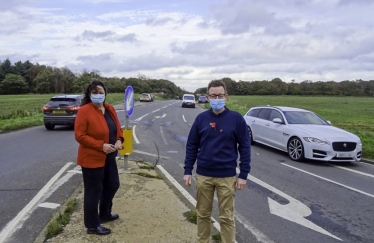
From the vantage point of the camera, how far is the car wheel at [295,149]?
9766 mm

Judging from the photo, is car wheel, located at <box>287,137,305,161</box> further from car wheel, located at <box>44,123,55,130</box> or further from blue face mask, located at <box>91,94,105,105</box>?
car wheel, located at <box>44,123,55,130</box>

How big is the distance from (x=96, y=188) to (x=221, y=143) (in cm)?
166

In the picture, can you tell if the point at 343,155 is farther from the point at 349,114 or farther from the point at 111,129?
the point at 349,114

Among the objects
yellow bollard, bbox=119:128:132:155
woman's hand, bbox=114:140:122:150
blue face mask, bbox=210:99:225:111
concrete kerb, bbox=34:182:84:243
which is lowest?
concrete kerb, bbox=34:182:84:243

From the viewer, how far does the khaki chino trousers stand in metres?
3.50

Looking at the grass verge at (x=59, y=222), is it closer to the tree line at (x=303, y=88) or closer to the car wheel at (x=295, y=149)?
the car wheel at (x=295, y=149)

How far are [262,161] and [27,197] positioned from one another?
6.18 m

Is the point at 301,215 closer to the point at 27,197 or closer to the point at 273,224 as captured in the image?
the point at 273,224

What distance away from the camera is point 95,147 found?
3.91 m

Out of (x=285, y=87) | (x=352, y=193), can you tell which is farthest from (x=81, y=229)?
(x=285, y=87)

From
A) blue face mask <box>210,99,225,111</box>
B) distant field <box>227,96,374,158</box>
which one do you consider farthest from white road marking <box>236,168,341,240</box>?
distant field <box>227,96,374,158</box>

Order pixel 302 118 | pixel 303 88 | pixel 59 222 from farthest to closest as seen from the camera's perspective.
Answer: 1. pixel 303 88
2. pixel 302 118
3. pixel 59 222

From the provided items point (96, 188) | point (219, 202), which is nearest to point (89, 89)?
point (96, 188)

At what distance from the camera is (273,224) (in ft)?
Result: 16.2
